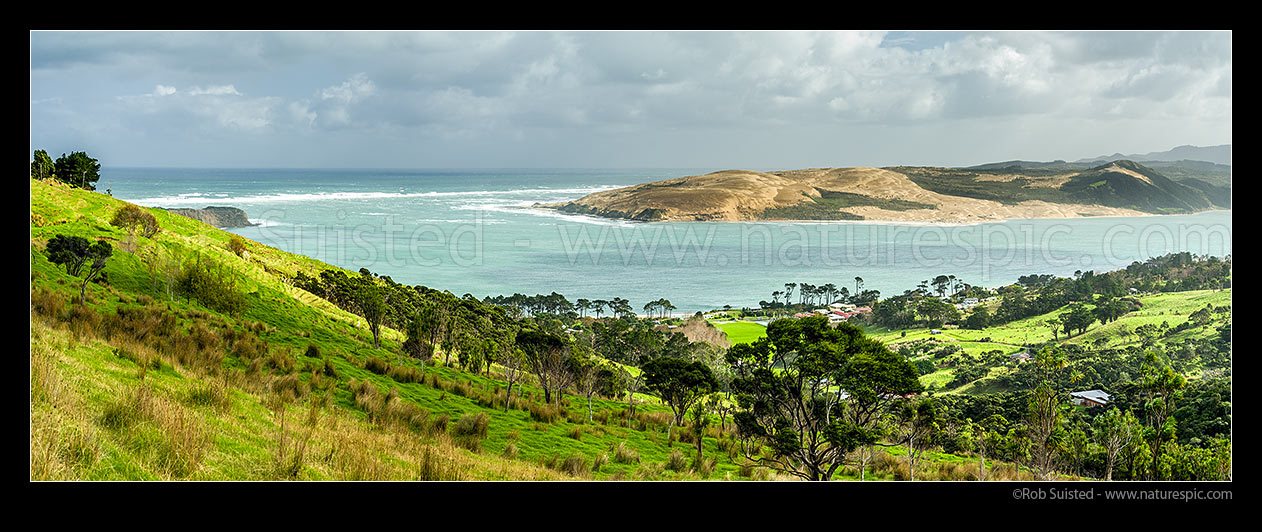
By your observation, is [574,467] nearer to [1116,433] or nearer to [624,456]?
[624,456]

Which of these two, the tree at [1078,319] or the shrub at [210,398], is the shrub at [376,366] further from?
the tree at [1078,319]

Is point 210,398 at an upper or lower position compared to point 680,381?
upper

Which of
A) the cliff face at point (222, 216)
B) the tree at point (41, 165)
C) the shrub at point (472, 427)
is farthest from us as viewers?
the cliff face at point (222, 216)

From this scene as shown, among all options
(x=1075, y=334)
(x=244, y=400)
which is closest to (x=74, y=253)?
(x=244, y=400)

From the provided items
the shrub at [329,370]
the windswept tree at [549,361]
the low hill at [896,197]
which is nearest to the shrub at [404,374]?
the shrub at [329,370]

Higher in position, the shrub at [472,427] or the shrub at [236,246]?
the shrub at [236,246]

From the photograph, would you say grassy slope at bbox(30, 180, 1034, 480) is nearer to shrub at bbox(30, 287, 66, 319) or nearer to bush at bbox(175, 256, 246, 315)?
shrub at bbox(30, 287, 66, 319)
